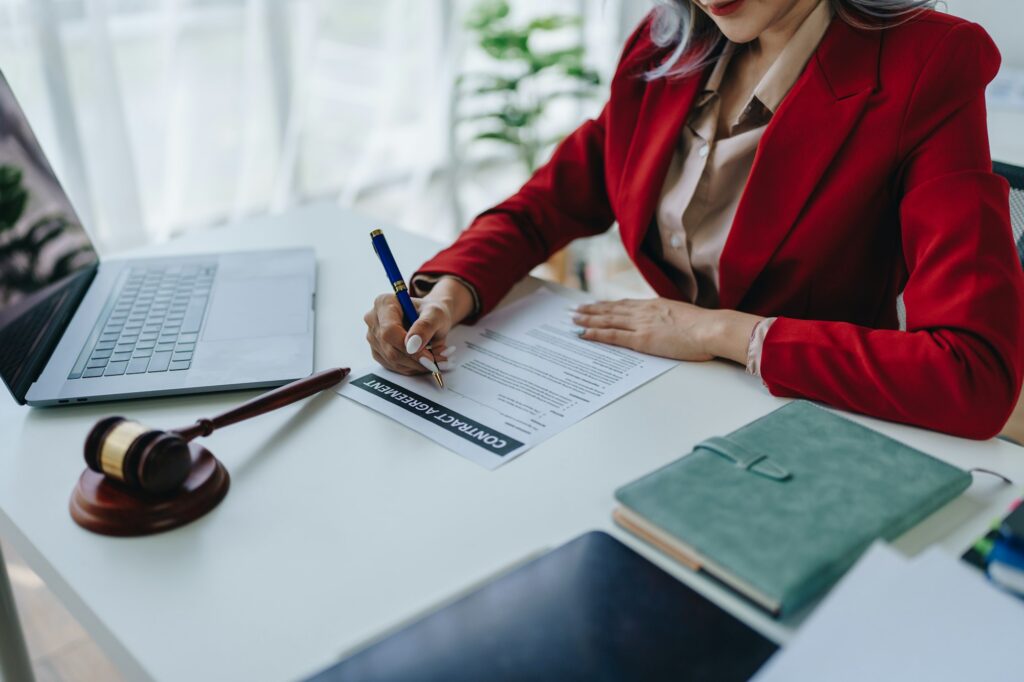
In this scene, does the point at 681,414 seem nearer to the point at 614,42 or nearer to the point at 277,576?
the point at 277,576

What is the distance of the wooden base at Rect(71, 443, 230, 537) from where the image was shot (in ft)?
2.27

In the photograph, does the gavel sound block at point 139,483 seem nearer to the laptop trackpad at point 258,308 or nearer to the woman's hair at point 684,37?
the laptop trackpad at point 258,308

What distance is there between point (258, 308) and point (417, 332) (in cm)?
27

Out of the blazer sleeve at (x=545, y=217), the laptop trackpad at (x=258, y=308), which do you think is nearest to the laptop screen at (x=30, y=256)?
the laptop trackpad at (x=258, y=308)

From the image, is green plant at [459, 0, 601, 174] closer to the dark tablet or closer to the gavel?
the gavel

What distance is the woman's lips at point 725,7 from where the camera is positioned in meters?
1.02

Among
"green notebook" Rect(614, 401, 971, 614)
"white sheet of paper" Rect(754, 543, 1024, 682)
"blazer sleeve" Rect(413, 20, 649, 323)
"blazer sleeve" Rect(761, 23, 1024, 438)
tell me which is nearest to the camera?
"white sheet of paper" Rect(754, 543, 1024, 682)

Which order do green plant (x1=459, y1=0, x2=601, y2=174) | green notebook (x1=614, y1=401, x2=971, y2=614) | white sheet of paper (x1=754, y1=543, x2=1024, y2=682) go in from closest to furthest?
white sheet of paper (x1=754, y1=543, x2=1024, y2=682)
green notebook (x1=614, y1=401, x2=971, y2=614)
green plant (x1=459, y1=0, x2=601, y2=174)

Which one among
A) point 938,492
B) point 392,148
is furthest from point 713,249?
point 392,148

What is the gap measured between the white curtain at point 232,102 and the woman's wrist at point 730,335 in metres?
1.35

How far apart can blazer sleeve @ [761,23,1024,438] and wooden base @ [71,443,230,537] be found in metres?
0.57

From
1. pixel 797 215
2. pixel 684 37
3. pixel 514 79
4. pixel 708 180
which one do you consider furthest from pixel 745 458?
pixel 514 79

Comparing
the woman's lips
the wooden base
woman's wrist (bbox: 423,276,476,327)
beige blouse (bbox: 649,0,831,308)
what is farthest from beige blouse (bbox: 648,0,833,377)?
the wooden base

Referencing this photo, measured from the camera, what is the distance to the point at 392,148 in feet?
10.2
